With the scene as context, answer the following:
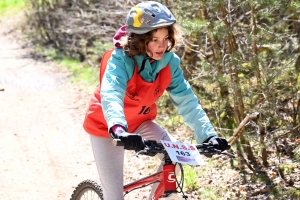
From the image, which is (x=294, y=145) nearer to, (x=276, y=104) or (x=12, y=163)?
(x=276, y=104)

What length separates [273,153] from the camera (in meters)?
6.87

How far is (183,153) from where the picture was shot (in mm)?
3359

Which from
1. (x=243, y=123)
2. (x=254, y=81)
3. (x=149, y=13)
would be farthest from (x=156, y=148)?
(x=254, y=81)

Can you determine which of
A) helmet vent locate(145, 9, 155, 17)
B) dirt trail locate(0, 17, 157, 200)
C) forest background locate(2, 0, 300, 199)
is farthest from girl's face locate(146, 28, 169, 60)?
dirt trail locate(0, 17, 157, 200)

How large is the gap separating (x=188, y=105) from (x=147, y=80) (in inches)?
14.8

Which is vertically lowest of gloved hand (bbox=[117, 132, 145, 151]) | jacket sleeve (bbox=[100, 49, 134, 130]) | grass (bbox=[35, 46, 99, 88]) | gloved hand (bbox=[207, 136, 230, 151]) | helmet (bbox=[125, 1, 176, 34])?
grass (bbox=[35, 46, 99, 88])

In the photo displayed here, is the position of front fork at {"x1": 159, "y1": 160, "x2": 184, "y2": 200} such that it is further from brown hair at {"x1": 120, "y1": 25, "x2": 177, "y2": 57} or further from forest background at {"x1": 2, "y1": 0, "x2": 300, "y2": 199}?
forest background at {"x1": 2, "y1": 0, "x2": 300, "y2": 199}

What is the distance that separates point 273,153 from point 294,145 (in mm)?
586

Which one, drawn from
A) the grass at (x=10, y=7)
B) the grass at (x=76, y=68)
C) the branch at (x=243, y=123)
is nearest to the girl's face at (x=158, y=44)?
the branch at (x=243, y=123)

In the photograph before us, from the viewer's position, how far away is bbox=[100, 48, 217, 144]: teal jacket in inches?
139

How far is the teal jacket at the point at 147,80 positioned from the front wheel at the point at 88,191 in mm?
1097

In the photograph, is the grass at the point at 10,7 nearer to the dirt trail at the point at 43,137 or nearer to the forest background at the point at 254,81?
the dirt trail at the point at 43,137

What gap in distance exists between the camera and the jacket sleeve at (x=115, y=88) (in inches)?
136

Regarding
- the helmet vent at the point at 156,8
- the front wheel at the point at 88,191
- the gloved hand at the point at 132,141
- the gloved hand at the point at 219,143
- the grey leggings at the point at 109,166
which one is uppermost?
the helmet vent at the point at 156,8
